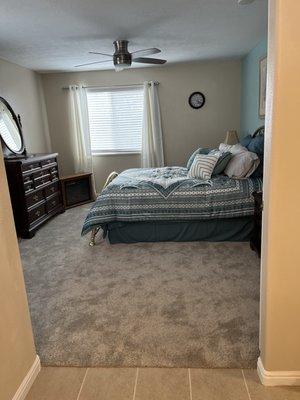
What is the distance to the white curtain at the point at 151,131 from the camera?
209 inches

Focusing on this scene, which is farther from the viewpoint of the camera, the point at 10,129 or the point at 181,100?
the point at 181,100

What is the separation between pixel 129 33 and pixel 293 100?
2.70 m

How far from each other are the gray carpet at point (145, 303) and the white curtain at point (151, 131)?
8.13ft

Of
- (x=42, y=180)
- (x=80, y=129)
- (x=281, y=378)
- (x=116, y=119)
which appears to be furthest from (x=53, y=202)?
(x=281, y=378)

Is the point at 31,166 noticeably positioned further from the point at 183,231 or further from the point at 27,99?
the point at 183,231

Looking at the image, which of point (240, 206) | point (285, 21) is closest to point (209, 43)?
point (240, 206)

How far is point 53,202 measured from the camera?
4.58m

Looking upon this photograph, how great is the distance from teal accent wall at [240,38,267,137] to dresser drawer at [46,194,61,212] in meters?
3.25

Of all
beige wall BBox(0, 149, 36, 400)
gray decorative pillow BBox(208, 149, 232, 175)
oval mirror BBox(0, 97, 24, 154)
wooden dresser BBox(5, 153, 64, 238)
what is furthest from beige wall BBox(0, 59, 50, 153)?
beige wall BBox(0, 149, 36, 400)

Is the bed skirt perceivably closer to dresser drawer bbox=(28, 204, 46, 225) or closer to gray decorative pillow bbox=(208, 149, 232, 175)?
gray decorative pillow bbox=(208, 149, 232, 175)

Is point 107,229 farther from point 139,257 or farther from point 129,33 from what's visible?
point 129,33

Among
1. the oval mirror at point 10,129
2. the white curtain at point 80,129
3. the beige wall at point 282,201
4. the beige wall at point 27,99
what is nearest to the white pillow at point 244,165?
the beige wall at point 282,201

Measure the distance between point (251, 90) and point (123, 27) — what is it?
92.3 inches

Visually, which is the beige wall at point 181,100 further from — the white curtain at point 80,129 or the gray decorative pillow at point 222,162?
the gray decorative pillow at point 222,162
